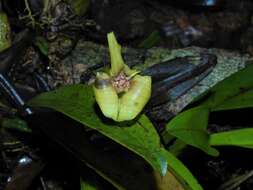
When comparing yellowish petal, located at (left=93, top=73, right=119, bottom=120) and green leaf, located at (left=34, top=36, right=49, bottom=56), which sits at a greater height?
yellowish petal, located at (left=93, top=73, right=119, bottom=120)

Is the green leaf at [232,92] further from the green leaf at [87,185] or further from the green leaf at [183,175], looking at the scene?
the green leaf at [87,185]

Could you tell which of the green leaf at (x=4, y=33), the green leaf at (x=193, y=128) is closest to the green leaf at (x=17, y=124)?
the green leaf at (x=4, y=33)

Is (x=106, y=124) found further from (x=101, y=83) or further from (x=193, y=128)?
(x=193, y=128)

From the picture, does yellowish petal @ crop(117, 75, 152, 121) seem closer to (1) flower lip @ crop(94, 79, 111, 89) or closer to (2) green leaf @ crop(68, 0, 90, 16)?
(1) flower lip @ crop(94, 79, 111, 89)

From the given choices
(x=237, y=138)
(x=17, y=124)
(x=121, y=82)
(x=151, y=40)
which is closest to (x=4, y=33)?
(x=17, y=124)

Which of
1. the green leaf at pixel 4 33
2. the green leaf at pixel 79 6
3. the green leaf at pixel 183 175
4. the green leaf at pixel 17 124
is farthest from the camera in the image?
the green leaf at pixel 79 6

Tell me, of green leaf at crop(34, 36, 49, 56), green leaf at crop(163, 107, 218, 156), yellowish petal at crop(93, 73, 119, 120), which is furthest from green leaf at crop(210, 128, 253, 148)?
green leaf at crop(34, 36, 49, 56)
